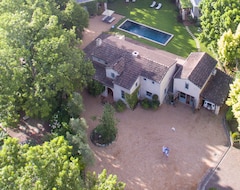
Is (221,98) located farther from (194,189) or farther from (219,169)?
(194,189)

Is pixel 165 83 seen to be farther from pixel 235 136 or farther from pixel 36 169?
pixel 36 169

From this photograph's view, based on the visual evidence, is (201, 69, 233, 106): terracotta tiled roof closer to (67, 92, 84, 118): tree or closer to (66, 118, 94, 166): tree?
(67, 92, 84, 118): tree

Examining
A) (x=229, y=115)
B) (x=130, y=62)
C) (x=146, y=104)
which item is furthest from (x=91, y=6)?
(x=229, y=115)

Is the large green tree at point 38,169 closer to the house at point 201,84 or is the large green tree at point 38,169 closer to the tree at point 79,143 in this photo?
the tree at point 79,143

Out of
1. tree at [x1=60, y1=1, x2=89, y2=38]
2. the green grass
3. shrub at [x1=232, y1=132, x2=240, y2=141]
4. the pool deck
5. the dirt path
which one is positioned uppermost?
tree at [x1=60, y1=1, x2=89, y2=38]

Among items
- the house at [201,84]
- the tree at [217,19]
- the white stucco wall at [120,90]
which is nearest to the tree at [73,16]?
the white stucco wall at [120,90]

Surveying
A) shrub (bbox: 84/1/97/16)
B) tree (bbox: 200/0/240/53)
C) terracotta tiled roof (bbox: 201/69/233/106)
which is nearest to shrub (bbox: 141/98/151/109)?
terracotta tiled roof (bbox: 201/69/233/106)
